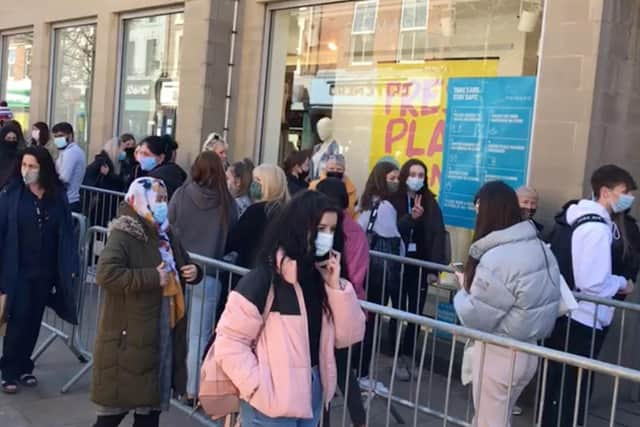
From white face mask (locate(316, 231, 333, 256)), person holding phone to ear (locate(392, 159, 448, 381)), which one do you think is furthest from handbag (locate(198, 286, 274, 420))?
person holding phone to ear (locate(392, 159, 448, 381))

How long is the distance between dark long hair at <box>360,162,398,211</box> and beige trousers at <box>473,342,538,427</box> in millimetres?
2620

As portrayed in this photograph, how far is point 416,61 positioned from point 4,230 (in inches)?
180

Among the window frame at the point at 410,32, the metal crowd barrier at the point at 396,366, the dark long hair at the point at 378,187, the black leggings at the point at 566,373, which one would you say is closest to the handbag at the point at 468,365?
the metal crowd barrier at the point at 396,366

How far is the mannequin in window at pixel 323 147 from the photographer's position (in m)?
7.86

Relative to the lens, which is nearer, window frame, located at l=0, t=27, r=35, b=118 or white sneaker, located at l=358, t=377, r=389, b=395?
white sneaker, located at l=358, t=377, r=389, b=395

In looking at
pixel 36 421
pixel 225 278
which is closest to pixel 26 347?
pixel 36 421

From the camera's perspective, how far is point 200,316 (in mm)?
5258

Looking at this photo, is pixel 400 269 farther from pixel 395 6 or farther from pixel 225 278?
pixel 395 6

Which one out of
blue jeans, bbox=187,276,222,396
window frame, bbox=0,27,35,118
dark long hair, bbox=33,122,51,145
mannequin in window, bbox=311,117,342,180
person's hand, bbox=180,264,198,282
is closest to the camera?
person's hand, bbox=180,264,198,282

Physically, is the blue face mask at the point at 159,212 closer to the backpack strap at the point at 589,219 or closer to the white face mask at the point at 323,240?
the white face mask at the point at 323,240

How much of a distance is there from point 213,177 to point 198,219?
318 mm

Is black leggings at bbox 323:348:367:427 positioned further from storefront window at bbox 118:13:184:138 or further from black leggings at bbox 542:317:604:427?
storefront window at bbox 118:13:184:138

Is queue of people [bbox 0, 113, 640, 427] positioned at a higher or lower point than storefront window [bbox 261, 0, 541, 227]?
lower

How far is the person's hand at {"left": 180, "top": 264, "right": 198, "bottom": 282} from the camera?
4.26m
